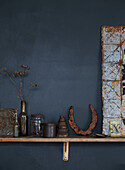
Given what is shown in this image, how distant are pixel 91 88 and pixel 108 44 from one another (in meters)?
0.43

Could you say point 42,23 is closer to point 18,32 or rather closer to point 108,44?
point 18,32

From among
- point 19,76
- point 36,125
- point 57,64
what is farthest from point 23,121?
point 57,64

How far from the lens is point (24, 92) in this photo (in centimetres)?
205

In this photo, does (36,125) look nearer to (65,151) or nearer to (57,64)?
(65,151)

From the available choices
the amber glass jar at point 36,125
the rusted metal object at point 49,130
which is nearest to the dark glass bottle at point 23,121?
the amber glass jar at point 36,125

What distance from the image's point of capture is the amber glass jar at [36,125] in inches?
75.6

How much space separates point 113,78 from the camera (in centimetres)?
204

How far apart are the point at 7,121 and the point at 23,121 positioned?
0.44 feet

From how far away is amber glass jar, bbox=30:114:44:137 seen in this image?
6.30 ft

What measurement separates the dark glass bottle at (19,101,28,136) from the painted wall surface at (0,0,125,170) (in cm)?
8

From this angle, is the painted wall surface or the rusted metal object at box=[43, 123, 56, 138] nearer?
the rusted metal object at box=[43, 123, 56, 138]

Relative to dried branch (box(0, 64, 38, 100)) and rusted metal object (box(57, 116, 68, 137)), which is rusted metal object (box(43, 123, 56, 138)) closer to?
rusted metal object (box(57, 116, 68, 137))

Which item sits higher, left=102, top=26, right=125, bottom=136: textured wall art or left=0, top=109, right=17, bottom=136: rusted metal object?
left=102, top=26, right=125, bottom=136: textured wall art

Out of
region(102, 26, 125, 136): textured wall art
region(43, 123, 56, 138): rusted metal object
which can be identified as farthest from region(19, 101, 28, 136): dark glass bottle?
region(102, 26, 125, 136): textured wall art
